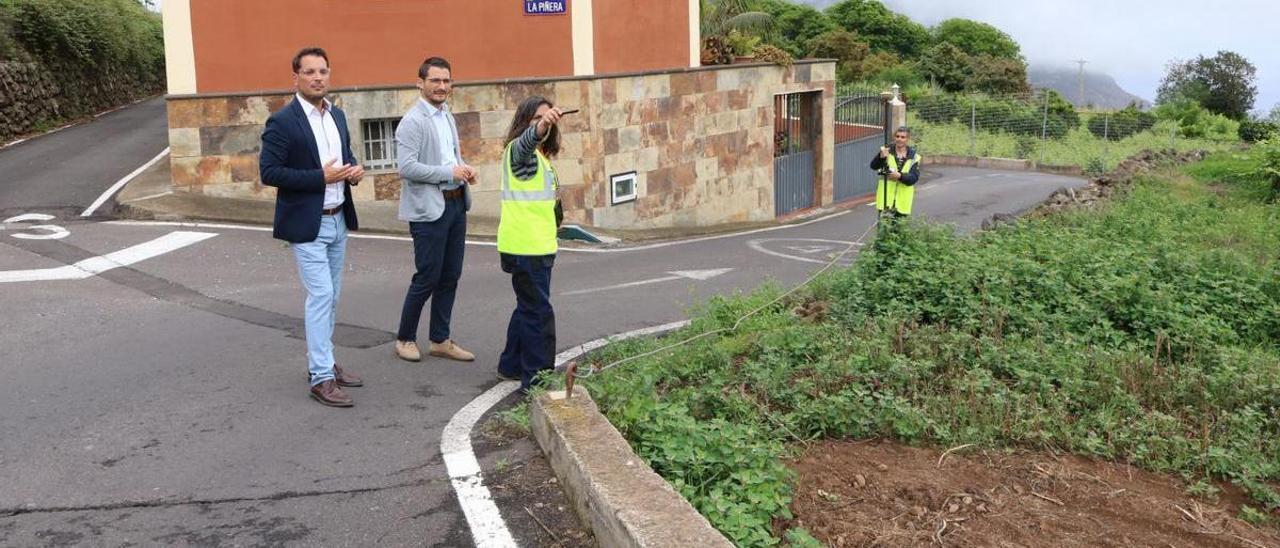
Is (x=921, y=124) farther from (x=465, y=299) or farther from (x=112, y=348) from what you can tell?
(x=112, y=348)

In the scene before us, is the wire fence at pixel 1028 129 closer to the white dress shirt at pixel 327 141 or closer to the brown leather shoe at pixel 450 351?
the brown leather shoe at pixel 450 351

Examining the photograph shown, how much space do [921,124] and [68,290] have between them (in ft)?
133

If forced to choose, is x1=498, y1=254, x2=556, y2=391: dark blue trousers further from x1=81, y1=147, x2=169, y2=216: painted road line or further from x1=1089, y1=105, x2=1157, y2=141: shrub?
x1=1089, y1=105, x2=1157, y2=141: shrub

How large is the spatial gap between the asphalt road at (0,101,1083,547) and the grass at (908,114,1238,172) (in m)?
29.7

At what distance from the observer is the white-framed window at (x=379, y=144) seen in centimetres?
1661

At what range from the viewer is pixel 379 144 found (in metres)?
16.7

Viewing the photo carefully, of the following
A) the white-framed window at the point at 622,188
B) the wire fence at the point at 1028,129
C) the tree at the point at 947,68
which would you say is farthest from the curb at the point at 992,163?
the tree at the point at 947,68

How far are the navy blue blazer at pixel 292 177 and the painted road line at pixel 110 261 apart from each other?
4.66 metres

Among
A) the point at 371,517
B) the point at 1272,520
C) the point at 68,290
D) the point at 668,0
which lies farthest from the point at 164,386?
the point at 668,0

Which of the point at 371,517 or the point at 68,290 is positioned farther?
the point at 68,290

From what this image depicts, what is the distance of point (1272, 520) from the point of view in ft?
15.8

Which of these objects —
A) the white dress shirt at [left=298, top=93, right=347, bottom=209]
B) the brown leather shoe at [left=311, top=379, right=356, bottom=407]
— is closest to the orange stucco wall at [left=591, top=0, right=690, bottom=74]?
the white dress shirt at [left=298, top=93, right=347, bottom=209]

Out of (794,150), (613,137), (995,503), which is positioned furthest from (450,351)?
(794,150)

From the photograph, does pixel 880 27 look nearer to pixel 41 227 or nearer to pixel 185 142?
pixel 185 142
